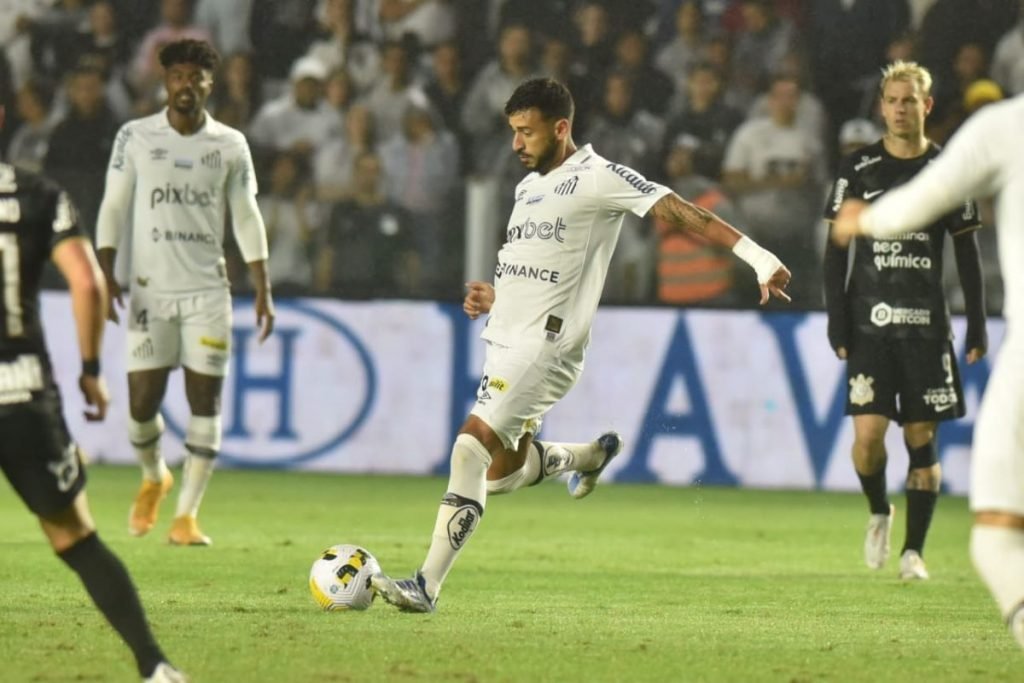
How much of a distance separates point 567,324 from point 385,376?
24.3 ft

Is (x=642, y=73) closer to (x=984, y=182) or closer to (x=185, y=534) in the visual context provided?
(x=185, y=534)

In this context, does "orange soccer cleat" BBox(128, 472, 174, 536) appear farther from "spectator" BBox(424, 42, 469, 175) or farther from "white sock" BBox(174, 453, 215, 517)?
"spectator" BBox(424, 42, 469, 175)

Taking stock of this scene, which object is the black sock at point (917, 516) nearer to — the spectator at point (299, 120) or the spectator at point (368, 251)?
the spectator at point (368, 251)

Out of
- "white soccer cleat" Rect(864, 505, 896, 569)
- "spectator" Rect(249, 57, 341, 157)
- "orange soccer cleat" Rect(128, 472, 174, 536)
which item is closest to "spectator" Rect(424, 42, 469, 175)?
"spectator" Rect(249, 57, 341, 157)

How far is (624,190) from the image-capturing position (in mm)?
7828

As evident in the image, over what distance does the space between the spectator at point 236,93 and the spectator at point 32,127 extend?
4.59ft

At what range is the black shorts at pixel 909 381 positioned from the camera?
380 inches

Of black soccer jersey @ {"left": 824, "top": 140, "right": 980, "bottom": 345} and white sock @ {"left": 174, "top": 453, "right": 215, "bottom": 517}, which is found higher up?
black soccer jersey @ {"left": 824, "top": 140, "right": 980, "bottom": 345}

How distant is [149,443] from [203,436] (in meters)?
0.33

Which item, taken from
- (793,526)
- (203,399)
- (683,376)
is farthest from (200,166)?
(683,376)

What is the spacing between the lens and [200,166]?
10555 mm

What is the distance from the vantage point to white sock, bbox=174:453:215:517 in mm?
10531

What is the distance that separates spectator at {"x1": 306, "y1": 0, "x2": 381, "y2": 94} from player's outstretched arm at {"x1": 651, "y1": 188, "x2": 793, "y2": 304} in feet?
30.8

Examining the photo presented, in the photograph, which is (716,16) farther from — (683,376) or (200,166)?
(200,166)
